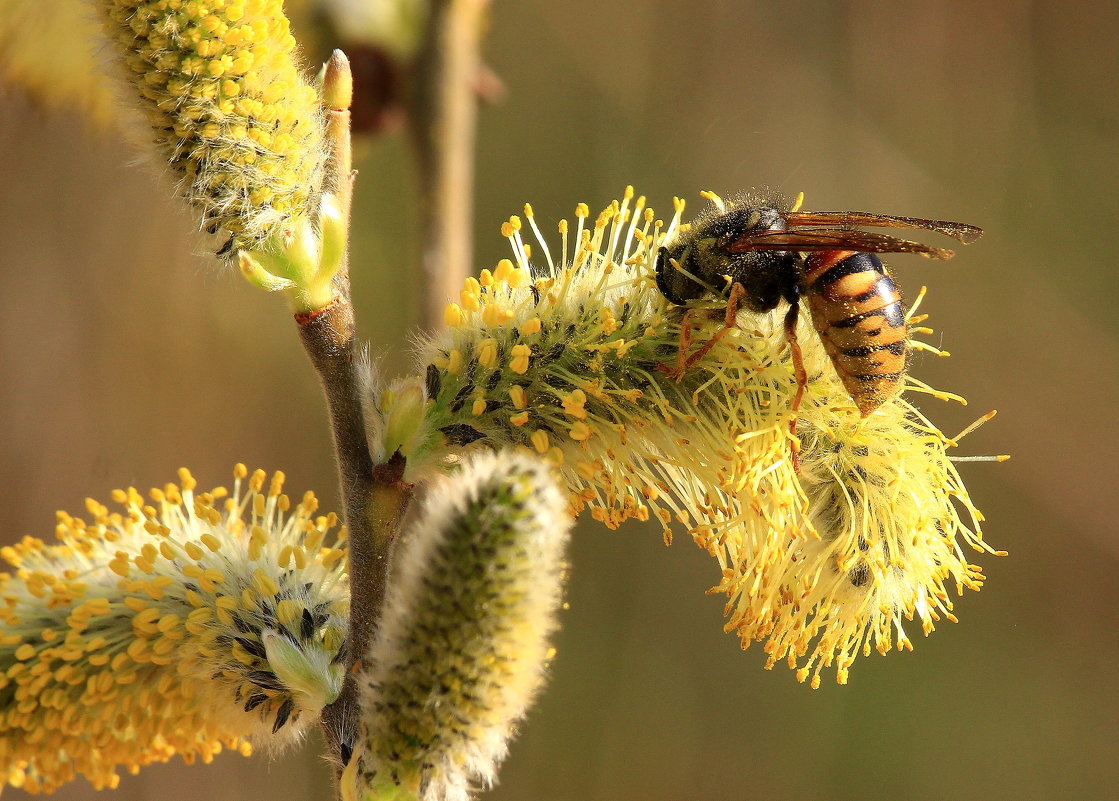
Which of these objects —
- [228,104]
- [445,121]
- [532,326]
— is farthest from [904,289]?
[228,104]

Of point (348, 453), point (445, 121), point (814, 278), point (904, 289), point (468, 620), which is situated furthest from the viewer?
point (904, 289)

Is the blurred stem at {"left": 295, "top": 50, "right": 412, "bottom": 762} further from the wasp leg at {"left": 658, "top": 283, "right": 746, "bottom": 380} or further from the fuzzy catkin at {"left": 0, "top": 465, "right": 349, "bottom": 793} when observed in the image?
the wasp leg at {"left": 658, "top": 283, "right": 746, "bottom": 380}

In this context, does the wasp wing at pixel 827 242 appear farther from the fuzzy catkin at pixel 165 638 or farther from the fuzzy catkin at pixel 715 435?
the fuzzy catkin at pixel 165 638

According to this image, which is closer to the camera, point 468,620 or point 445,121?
point 468,620

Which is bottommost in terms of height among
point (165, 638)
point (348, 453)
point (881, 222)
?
point (165, 638)

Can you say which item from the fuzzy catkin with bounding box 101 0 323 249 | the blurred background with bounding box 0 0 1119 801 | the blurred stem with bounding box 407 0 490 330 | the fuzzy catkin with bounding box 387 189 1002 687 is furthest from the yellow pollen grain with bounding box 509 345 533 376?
the blurred background with bounding box 0 0 1119 801

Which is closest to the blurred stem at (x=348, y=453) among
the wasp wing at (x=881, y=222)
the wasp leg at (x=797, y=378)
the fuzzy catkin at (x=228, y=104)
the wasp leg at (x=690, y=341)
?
the fuzzy catkin at (x=228, y=104)

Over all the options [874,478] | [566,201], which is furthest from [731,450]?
[566,201]

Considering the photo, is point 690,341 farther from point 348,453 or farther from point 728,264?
point 348,453
